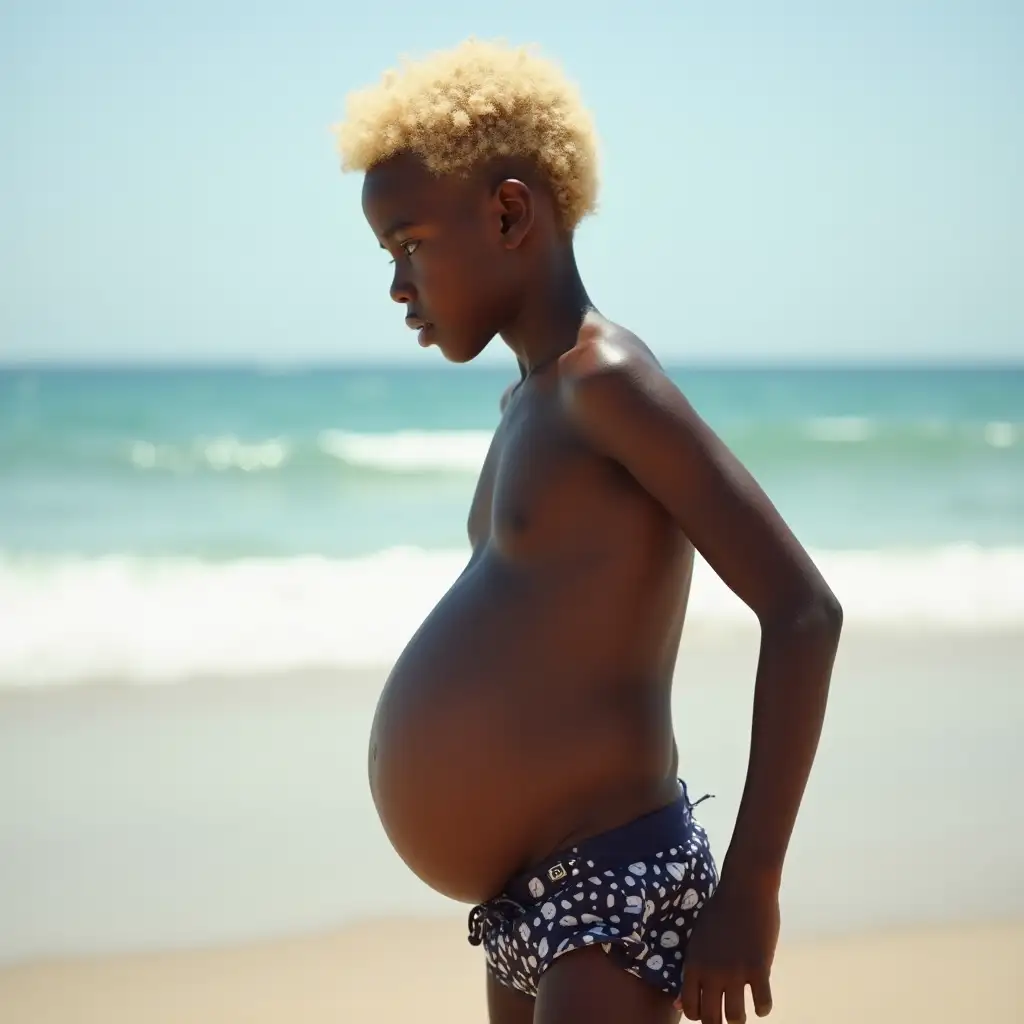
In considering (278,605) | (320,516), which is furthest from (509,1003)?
(320,516)

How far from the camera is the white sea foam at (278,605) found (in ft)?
22.9

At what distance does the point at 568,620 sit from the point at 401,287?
49cm

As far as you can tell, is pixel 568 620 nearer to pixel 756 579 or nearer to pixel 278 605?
pixel 756 579

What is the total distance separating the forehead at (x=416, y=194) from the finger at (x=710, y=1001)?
96cm

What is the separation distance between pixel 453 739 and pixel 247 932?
7.39 feet

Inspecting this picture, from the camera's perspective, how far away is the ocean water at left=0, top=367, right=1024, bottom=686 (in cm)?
782

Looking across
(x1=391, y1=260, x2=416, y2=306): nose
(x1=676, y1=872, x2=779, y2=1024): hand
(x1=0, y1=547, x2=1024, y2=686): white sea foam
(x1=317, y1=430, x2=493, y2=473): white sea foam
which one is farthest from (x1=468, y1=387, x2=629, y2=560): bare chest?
(x1=317, y1=430, x2=493, y2=473): white sea foam

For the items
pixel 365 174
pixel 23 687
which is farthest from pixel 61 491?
pixel 365 174

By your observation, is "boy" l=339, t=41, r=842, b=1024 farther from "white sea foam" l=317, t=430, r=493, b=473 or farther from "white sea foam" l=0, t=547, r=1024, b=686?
"white sea foam" l=317, t=430, r=493, b=473

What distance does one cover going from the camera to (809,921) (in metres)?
3.91

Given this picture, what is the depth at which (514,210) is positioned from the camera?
183 cm

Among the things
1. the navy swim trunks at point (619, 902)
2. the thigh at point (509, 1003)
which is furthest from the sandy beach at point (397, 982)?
the navy swim trunks at point (619, 902)

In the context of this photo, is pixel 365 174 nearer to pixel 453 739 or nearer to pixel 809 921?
pixel 453 739

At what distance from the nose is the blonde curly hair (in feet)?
0.45
